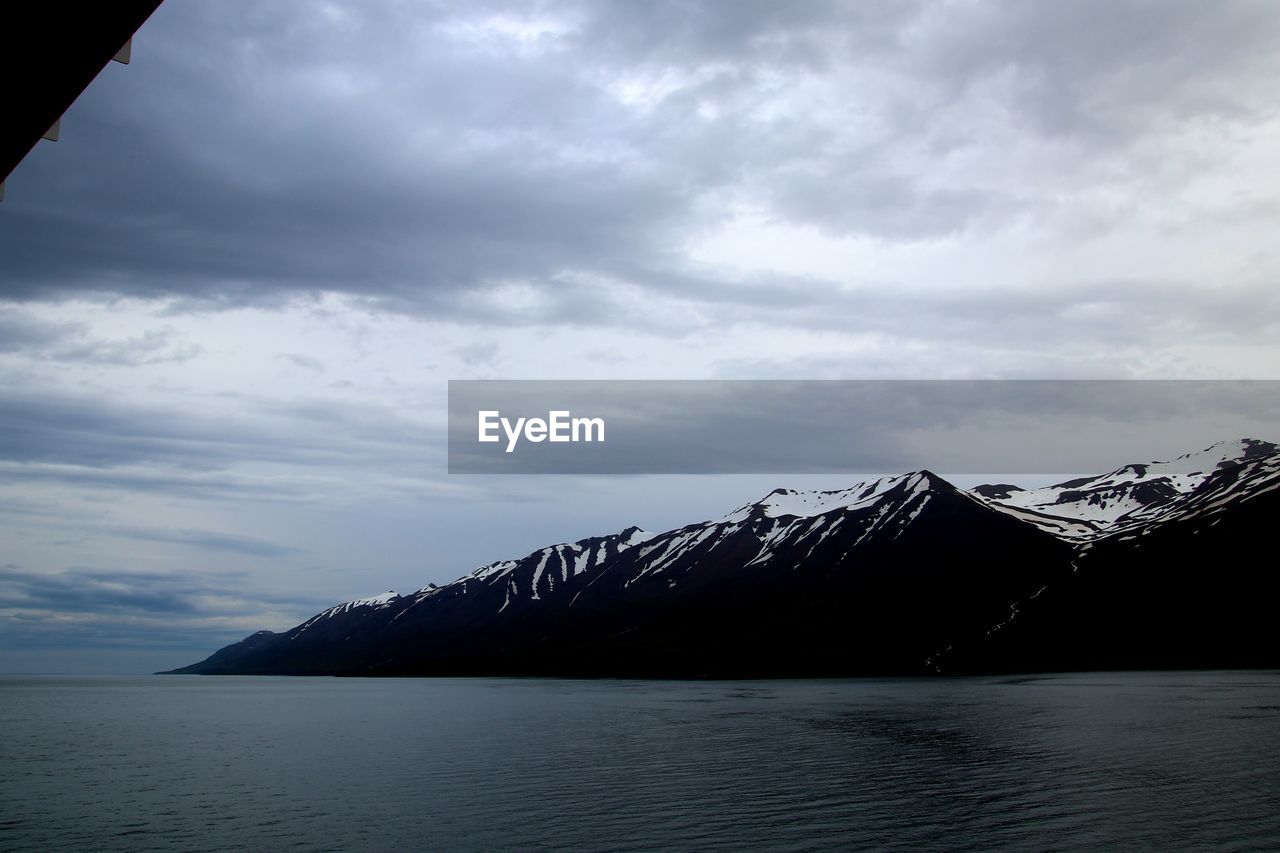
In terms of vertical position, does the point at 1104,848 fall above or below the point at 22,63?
below

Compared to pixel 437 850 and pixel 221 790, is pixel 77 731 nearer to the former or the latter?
pixel 221 790

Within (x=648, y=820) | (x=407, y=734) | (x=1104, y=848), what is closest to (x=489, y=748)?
(x=407, y=734)

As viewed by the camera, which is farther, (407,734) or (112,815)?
(407,734)

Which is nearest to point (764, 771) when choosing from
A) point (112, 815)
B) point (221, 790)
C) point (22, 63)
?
point (221, 790)

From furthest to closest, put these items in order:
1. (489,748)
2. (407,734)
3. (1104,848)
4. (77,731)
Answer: (77,731)
(407,734)
(489,748)
(1104,848)

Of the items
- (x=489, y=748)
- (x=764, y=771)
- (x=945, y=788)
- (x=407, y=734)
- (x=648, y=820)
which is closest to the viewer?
(x=648, y=820)

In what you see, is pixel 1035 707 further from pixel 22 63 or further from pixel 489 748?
pixel 22 63
